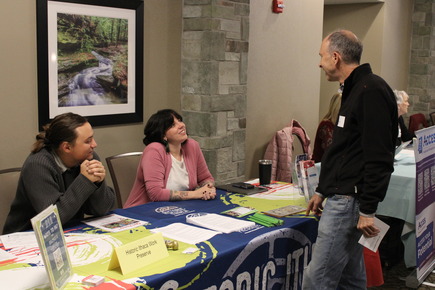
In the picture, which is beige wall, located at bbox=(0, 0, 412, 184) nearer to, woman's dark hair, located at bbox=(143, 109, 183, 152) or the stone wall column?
the stone wall column

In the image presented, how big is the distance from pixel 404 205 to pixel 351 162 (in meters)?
1.47

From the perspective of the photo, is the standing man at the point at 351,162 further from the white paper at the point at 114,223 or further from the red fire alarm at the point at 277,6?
the red fire alarm at the point at 277,6

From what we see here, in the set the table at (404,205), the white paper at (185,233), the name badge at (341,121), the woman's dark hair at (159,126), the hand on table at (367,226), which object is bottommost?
the table at (404,205)

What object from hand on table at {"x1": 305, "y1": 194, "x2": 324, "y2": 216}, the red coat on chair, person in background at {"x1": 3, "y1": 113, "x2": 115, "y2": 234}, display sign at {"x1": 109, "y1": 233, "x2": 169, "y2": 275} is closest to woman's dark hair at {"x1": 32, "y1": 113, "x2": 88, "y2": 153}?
person in background at {"x1": 3, "y1": 113, "x2": 115, "y2": 234}

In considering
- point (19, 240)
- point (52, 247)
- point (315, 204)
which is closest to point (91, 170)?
point (19, 240)

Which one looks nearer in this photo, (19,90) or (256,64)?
(19,90)

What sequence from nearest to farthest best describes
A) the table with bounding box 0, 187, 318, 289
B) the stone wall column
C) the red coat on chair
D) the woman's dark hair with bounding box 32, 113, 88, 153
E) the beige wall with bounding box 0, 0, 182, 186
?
the table with bounding box 0, 187, 318, 289 < the woman's dark hair with bounding box 32, 113, 88, 153 < the beige wall with bounding box 0, 0, 182, 186 < the stone wall column < the red coat on chair

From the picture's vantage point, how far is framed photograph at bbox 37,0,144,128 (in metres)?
3.14

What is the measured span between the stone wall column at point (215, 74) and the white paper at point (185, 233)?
5.92 ft

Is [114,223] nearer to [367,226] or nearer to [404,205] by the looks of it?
[367,226]

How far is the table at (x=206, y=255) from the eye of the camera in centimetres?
172

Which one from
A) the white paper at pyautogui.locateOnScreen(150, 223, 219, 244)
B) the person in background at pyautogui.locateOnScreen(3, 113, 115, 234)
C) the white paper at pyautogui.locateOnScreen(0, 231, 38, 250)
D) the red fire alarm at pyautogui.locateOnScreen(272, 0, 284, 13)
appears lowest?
the white paper at pyautogui.locateOnScreen(0, 231, 38, 250)

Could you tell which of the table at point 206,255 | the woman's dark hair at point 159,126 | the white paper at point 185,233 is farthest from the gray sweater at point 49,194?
the woman's dark hair at point 159,126

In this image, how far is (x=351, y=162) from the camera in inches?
86.0
